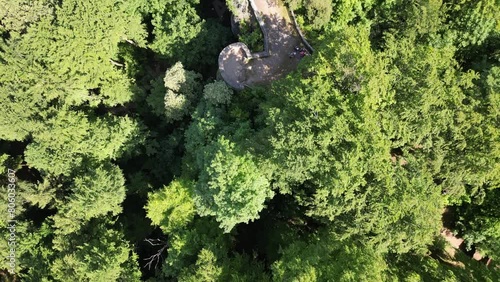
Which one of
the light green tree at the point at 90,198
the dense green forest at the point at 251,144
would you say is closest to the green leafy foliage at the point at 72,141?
the dense green forest at the point at 251,144

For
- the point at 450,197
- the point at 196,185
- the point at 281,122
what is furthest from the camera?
the point at 450,197

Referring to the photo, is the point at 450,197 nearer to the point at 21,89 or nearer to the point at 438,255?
the point at 438,255

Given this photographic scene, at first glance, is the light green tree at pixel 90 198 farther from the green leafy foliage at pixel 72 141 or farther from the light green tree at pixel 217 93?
the light green tree at pixel 217 93

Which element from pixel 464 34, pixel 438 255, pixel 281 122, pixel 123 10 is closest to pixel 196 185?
pixel 281 122

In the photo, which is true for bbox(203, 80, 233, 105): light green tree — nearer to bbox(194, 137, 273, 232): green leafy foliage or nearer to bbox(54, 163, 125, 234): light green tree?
bbox(194, 137, 273, 232): green leafy foliage

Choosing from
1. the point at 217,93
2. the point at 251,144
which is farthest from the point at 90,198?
the point at 251,144

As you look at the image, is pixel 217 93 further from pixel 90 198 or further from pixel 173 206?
pixel 90 198

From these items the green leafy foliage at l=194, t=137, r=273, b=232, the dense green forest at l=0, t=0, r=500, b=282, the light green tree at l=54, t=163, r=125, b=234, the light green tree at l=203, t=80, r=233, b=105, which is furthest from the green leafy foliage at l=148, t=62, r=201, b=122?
the light green tree at l=54, t=163, r=125, b=234
